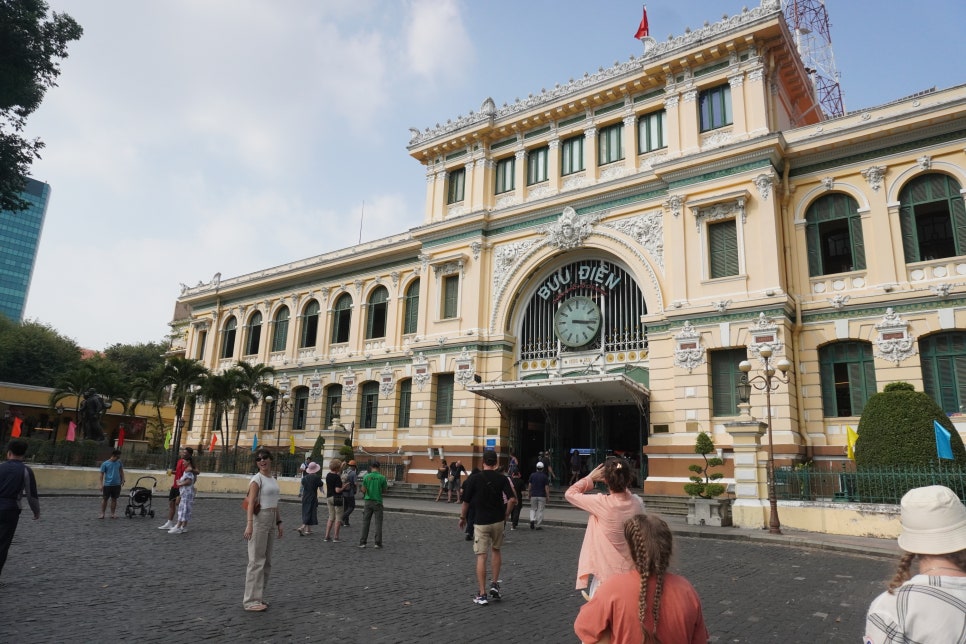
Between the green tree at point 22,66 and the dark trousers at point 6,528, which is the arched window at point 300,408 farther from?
the dark trousers at point 6,528

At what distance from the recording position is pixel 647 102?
25.1 m

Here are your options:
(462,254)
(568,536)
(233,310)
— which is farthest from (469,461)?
(233,310)

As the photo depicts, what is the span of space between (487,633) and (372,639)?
46.8 inches

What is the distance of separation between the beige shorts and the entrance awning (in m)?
13.2

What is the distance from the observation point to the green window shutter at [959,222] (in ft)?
62.2

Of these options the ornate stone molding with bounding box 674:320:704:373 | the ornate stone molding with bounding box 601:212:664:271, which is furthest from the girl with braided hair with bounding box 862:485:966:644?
the ornate stone molding with bounding box 601:212:664:271

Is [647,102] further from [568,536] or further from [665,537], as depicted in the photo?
[665,537]

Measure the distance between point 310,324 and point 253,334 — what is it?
17.5ft

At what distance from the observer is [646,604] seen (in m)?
2.66

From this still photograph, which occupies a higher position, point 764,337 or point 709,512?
point 764,337

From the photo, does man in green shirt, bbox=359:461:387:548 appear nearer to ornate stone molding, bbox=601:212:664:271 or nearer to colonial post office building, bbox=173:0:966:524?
colonial post office building, bbox=173:0:966:524

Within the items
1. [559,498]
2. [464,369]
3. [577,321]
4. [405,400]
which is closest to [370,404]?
[405,400]

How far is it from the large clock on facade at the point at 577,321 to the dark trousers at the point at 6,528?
1986cm

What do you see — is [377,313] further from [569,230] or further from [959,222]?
[959,222]
